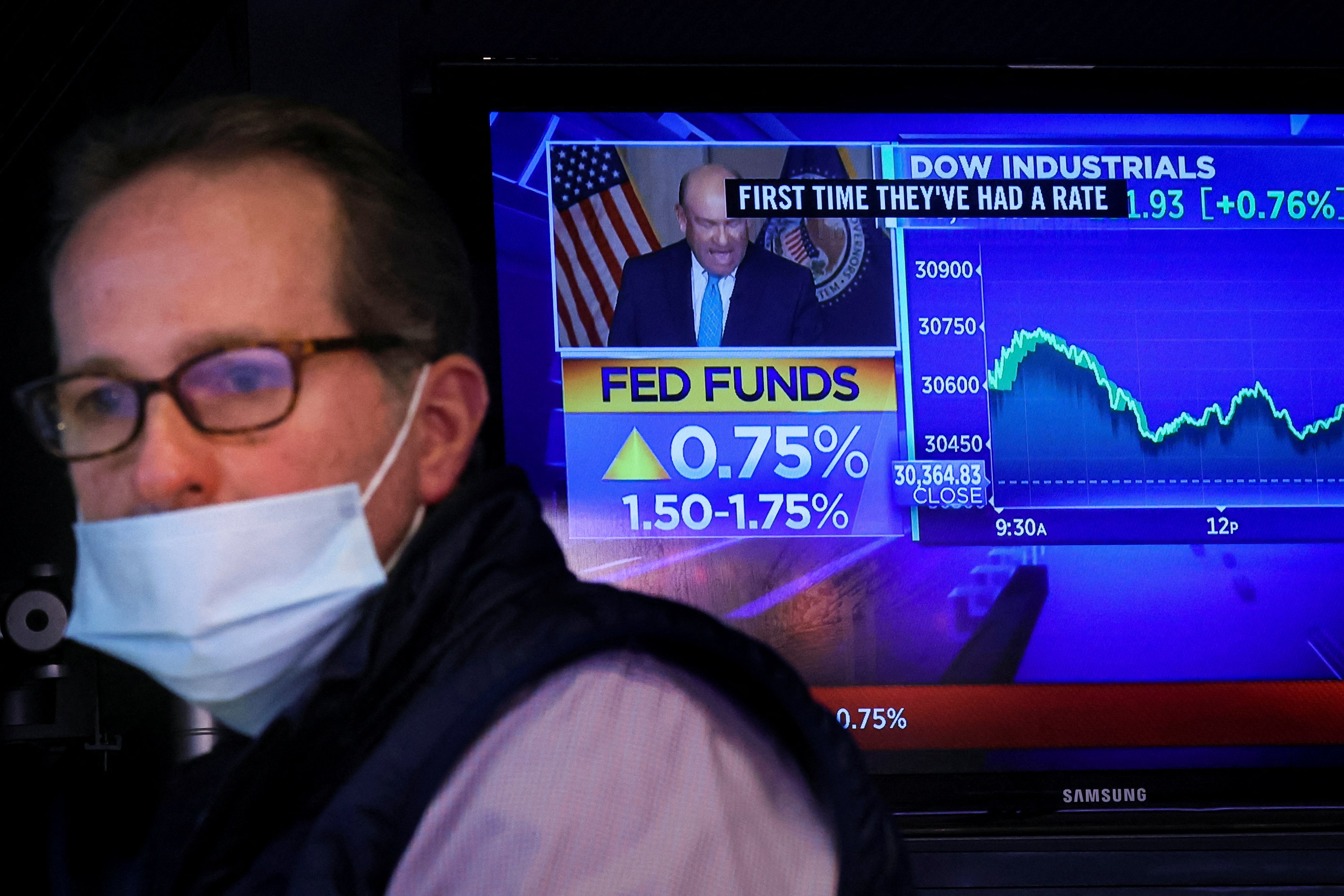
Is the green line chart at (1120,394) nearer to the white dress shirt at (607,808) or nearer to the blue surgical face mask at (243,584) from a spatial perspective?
the blue surgical face mask at (243,584)

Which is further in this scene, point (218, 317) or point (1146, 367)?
point (1146, 367)

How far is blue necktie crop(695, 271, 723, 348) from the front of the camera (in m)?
1.75

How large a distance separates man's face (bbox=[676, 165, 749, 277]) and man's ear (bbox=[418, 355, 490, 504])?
82 centimetres

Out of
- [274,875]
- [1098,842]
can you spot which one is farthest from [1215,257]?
[274,875]

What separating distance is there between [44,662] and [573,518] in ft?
2.10

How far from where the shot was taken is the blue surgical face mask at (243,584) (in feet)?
2.99

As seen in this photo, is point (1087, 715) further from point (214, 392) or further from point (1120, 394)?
point (214, 392)

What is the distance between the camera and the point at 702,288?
1.76 m

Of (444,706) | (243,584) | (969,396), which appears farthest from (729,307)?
(444,706)

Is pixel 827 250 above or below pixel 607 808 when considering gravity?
above

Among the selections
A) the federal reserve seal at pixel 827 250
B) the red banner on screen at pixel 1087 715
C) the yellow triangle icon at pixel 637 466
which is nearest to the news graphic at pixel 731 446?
the yellow triangle icon at pixel 637 466

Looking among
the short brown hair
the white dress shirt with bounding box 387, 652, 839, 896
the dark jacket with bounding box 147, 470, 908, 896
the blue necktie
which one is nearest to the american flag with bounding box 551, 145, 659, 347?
the blue necktie

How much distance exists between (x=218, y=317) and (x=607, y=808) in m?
0.44

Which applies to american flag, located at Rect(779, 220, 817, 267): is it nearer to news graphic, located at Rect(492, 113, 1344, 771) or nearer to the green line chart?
news graphic, located at Rect(492, 113, 1344, 771)
